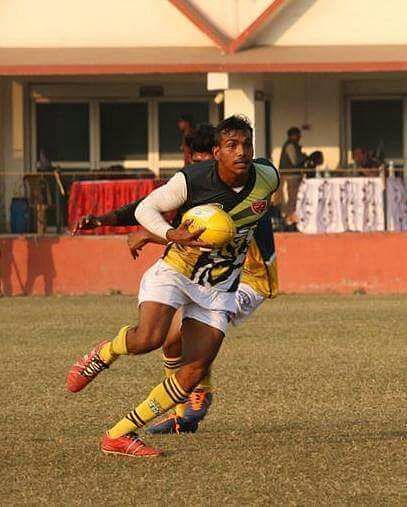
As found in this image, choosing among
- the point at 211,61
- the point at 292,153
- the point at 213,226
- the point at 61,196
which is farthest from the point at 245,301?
the point at 211,61

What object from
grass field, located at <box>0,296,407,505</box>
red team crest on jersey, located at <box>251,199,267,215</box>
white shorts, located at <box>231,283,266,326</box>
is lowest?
grass field, located at <box>0,296,407,505</box>

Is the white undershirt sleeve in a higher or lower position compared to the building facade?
lower

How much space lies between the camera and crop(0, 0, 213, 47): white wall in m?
27.1

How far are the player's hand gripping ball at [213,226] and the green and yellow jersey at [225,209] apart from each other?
0.33 m

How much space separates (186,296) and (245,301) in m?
1.16

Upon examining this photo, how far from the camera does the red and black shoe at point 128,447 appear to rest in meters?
9.23

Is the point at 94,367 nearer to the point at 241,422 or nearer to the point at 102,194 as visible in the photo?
the point at 241,422

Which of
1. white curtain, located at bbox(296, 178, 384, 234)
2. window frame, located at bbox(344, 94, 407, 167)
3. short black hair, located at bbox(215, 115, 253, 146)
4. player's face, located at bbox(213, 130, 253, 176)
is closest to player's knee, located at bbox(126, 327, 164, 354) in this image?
player's face, located at bbox(213, 130, 253, 176)

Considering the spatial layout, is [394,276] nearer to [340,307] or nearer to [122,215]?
[340,307]

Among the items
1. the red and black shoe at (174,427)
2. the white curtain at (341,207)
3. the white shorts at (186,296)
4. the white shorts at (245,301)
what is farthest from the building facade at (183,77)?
the white shorts at (186,296)

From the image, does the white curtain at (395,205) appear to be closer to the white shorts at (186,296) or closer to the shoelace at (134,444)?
the white shorts at (186,296)

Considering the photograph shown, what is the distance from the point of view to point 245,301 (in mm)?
10500

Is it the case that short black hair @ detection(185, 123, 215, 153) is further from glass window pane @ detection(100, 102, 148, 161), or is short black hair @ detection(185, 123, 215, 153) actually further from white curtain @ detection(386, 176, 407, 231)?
glass window pane @ detection(100, 102, 148, 161)

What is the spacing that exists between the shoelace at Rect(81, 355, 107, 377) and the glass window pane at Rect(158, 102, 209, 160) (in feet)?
62.9
